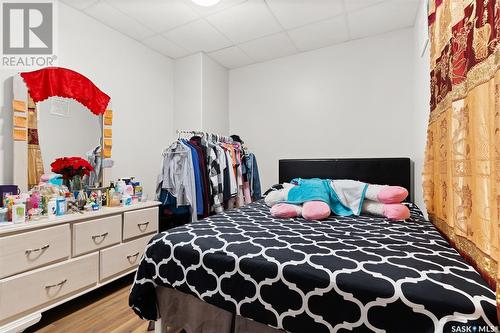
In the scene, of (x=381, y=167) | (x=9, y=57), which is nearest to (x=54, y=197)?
(x=9, y=57)

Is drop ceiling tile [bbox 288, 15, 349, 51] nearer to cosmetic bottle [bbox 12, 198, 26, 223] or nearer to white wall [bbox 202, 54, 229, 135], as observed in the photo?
white wall [bbox 202, 54, 229, 135]

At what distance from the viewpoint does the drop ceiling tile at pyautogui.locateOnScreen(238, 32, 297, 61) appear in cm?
278

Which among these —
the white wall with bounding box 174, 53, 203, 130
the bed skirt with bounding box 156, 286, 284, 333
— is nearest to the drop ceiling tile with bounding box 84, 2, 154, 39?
the white wall with bounding box 174, 53, 203, 130

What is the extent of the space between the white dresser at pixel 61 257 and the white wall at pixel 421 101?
2368 millimetres

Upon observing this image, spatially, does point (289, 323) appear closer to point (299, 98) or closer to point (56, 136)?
point (56, 136)

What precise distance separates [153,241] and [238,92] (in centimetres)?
270

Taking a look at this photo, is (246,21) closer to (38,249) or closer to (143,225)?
(143,225)

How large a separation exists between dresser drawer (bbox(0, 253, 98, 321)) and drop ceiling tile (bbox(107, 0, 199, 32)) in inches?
82.4

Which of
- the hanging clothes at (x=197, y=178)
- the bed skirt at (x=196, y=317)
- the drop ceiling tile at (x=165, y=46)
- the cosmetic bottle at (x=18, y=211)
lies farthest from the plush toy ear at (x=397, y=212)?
the drop ceiling tile at (x=165, y=46)

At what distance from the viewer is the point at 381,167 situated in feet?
7.98

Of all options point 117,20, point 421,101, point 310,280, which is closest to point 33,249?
point 310,280

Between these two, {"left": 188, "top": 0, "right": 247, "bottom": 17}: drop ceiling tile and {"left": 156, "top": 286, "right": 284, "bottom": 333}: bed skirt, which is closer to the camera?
{"left": 156, "top": 286, "right": 284, "bottom": 333}: bed skirt

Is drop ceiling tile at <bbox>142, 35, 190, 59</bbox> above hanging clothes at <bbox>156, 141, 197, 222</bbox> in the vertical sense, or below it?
A: above

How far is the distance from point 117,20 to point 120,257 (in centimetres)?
218
